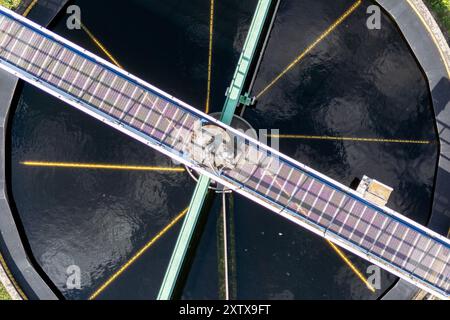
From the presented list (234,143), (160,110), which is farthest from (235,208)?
(160,110)

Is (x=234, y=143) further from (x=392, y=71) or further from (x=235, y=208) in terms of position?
(x=392, y=71)

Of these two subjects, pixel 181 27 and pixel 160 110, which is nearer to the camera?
pixel 160 110

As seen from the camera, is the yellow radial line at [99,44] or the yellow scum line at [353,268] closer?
the yellow scum line at [353,268]
